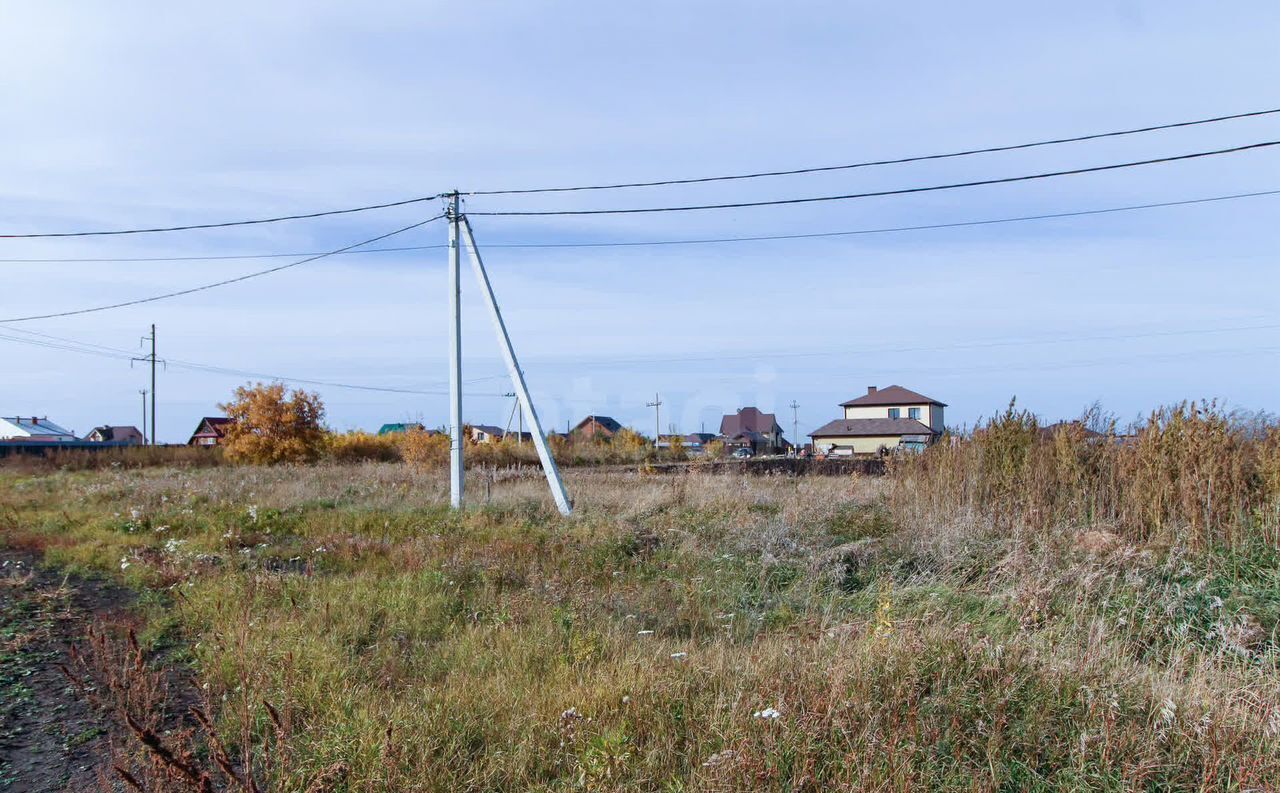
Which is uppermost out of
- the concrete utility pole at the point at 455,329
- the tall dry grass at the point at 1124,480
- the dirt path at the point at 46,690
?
the concrete utility pole at the point at 455,329

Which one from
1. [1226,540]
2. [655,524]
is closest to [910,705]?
[1226,540]

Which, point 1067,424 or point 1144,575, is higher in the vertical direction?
point 1067,424

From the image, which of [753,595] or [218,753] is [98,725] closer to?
[218,753]

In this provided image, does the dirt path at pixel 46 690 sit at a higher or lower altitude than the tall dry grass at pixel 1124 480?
lower

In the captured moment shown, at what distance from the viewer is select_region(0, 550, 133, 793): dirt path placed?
4.30m

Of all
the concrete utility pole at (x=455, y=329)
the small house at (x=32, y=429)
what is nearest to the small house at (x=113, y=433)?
the small house at (x=32, y=429)

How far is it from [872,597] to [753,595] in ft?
3.43

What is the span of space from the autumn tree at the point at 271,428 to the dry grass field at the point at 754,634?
83.2 feet

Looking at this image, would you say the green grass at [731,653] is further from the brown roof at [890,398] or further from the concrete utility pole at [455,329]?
the brown roof at [890,398]

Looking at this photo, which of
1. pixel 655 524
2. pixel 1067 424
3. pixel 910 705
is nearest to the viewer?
pixel 910 705

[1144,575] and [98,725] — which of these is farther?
[1144,575]

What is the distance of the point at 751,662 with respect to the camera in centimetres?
497

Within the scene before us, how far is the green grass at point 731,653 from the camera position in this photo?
391 cm

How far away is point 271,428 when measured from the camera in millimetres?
38344
